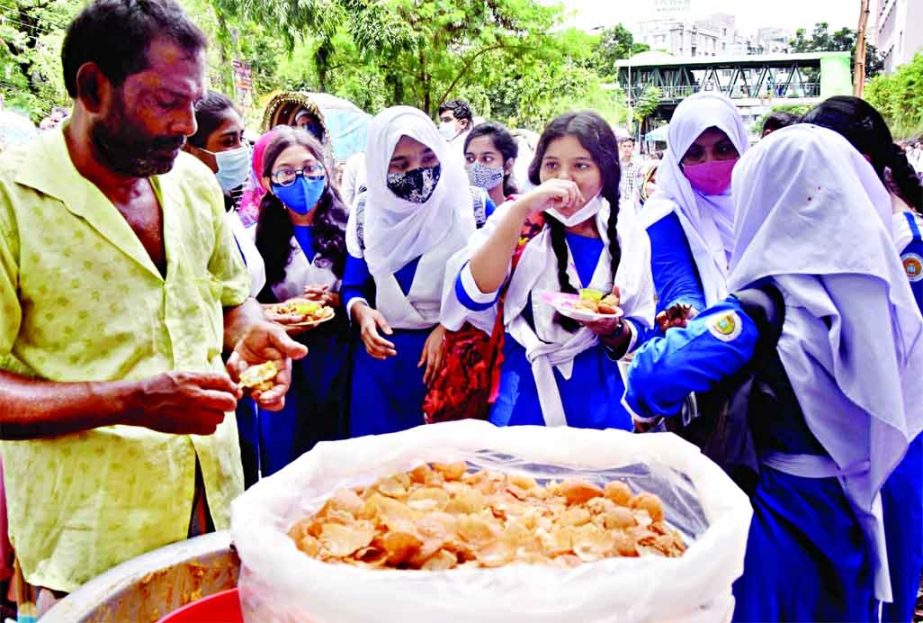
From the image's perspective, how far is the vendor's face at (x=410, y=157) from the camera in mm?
3062

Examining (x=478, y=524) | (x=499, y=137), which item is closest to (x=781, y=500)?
(x=478, y=524)

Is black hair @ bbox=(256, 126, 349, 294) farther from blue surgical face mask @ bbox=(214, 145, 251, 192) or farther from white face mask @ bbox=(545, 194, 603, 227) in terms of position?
white face mask @ bbox=(545, 194, 603, 227)

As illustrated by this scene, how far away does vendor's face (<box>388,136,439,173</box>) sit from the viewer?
3062mm

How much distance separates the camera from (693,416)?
1.84 metres

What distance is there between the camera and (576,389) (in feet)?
8.13

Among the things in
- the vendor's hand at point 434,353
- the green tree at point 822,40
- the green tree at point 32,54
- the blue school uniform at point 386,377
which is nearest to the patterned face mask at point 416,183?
the blue school uniform at point 386,377

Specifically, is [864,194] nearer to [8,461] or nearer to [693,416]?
[693,416]

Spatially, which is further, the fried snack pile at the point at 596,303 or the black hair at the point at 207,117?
the black hair at the point at 207,117

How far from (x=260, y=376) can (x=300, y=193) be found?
1753 millimetres

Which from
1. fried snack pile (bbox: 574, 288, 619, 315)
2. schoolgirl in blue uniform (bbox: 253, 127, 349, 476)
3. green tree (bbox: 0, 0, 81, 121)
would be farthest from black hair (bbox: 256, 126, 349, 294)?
green tree (bbox: 0, 0, 81, 121)

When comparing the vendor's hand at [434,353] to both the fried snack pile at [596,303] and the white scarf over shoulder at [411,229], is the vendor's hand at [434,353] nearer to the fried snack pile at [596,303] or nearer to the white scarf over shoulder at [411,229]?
the white scarf over shoulder at [411,229]

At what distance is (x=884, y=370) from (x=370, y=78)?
1833 cm

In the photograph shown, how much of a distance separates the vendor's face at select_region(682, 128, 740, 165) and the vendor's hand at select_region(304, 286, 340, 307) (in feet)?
5.32

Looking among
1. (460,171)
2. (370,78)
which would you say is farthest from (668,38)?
(460,171)
